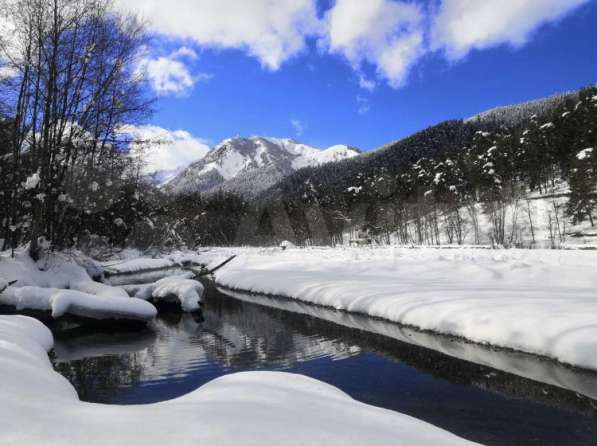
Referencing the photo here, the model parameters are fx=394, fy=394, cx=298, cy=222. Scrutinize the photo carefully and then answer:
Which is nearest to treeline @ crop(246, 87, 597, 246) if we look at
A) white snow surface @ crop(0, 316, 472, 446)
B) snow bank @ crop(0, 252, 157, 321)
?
snow bank @ crop(0, 252, 157, 321)

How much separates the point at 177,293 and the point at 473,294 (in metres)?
10.7

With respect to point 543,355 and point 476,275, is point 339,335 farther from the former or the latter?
point 476,275

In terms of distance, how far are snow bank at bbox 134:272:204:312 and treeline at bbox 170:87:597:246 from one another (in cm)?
3689

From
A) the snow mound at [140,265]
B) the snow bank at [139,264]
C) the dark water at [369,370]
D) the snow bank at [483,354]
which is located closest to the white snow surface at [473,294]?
the snow bank at [483,354]

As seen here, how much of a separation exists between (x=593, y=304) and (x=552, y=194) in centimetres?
5371

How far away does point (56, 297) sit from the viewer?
37.9ft

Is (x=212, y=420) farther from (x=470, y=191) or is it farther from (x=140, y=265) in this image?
(x=470, y=191)

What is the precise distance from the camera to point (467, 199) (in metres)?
57.1

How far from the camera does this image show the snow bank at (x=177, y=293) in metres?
15.3

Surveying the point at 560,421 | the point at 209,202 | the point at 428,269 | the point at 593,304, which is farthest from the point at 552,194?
the point at 209,202

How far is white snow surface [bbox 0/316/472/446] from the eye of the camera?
277 centimetres

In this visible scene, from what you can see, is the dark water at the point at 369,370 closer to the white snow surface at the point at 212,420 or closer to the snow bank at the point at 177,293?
the snow bank at the point at 177,293

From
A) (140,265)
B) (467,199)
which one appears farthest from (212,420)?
(467,199)

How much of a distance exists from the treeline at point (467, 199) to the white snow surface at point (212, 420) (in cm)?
4361
